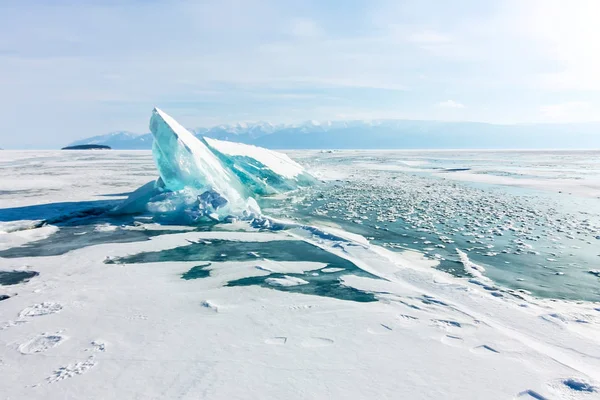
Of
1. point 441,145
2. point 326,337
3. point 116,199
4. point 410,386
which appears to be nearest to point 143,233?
point 116,199

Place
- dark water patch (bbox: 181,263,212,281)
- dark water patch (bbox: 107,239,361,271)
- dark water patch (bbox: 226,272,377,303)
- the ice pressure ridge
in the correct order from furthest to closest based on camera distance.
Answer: the ice pressure ridge, dark water patch (bbox: 107,239,361,271), dark water patch (bbox: 181,263,212,281), dark water patch (bbox: 226,272,377,303)

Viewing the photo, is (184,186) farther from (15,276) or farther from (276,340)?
(276,340)

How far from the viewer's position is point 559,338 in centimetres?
297

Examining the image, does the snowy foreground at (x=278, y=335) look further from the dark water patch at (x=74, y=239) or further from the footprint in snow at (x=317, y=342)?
the dark water patch at (x=74, y=239)

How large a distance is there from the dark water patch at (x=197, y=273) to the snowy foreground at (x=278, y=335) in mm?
41

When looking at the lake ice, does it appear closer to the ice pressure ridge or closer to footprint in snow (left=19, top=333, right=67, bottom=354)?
footprint in snow (left=19, top=333, right=67, bottom=354)

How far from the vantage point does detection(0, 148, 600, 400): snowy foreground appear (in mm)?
2266

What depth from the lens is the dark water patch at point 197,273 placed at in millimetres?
4418

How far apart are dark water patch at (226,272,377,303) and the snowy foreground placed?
4cm

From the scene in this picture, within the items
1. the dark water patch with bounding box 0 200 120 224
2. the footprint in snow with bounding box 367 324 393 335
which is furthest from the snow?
the dark water patch with bounding box 0 200 120 224

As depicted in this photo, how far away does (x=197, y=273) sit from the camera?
14.9 feet

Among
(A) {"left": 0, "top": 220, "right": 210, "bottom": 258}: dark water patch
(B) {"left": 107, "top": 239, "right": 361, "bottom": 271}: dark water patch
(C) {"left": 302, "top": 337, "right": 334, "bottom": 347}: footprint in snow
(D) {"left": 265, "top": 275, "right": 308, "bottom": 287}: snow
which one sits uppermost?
(A) {"left": 0, "top": 220, "right": 210, "bottom": 258}: dark water patch

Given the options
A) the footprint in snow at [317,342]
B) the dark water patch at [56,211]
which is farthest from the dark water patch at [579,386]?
the dark water patch at [56,211]

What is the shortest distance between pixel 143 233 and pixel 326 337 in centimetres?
481
